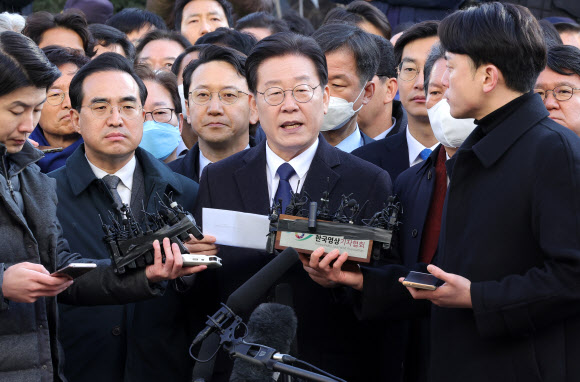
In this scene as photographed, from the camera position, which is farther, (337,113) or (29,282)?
(337,113)

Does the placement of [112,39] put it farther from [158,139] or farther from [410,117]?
[410,117]

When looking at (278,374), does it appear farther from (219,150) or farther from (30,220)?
(219,150)

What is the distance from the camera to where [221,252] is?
4.72 meters

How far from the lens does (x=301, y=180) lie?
4.76 metres

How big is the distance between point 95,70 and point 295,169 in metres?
1.57

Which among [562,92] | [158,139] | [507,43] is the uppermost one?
[507,43]

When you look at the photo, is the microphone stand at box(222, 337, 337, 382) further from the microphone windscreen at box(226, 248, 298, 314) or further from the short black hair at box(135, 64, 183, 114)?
the short black hair at box(135, 64, 183, 114)

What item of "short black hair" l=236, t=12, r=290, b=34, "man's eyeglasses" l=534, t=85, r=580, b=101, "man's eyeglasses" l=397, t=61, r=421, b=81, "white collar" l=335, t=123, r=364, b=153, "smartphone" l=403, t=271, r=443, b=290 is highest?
"man's eyeglasses" l=534, t=85, r=580, b=101

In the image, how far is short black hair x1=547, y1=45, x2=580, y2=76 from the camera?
5.39 meters

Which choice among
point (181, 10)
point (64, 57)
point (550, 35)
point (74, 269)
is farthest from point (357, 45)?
point (181, 10)

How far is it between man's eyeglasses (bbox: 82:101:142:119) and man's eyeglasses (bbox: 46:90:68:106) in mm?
1205

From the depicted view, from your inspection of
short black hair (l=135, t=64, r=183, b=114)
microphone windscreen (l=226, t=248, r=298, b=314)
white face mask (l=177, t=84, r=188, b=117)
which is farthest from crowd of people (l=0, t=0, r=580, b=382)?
short black hair (l=135, t=64, r=183, b=114)

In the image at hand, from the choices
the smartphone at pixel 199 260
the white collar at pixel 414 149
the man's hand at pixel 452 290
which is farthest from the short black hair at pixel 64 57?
the man's hand at pixel 452 290

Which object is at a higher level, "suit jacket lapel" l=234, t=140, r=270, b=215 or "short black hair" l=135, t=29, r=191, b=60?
"short black hair" l=135, t=29, r=191, b=60
